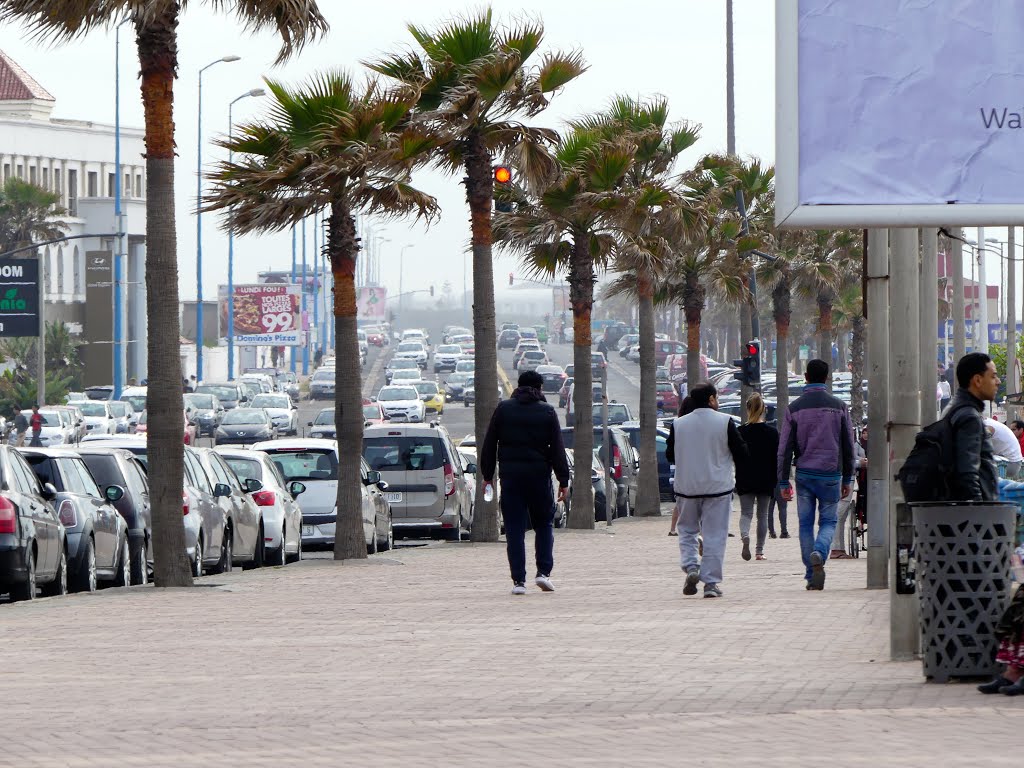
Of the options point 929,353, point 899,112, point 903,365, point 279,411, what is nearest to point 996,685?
point 903,365

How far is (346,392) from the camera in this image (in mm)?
23984

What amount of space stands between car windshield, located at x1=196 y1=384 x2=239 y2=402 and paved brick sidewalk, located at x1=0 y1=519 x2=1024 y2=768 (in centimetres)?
6017

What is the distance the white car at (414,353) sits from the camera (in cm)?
12050

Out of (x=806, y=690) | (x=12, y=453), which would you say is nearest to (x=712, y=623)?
(x=806, y=690)

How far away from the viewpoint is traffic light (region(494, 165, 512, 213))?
27734 millimetres

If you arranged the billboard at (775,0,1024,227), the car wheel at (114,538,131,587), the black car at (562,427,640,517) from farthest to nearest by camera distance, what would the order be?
the black car at (562,427,640,517) → the car wheel at (114,538,131,587) → the billboard at (775,0,1024,227)

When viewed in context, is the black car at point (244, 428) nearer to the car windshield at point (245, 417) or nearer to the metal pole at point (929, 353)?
the car windshield at point (245, 417)

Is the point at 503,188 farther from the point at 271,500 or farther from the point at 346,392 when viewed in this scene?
the point at 271,500

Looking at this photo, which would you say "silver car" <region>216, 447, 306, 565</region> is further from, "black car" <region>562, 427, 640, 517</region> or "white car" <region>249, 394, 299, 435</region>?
"white car" <region>249, 394, 299, 435</region>

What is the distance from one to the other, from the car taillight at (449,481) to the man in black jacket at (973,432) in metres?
17.9

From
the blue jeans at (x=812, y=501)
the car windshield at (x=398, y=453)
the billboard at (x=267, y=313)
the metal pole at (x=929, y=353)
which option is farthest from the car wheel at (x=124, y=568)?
the billboard at (x=267, y=313)

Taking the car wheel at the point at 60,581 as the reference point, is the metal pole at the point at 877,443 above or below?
above

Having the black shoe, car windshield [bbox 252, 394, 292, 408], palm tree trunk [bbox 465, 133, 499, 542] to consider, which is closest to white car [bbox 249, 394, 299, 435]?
car windshield [bbox 252, 394, 292, 408]

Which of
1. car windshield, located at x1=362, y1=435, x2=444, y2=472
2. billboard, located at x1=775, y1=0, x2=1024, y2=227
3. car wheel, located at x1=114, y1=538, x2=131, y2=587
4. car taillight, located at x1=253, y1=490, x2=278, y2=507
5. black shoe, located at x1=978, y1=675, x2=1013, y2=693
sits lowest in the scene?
car wheel, located at x1=114, y1=538, x2=131, y2=587
